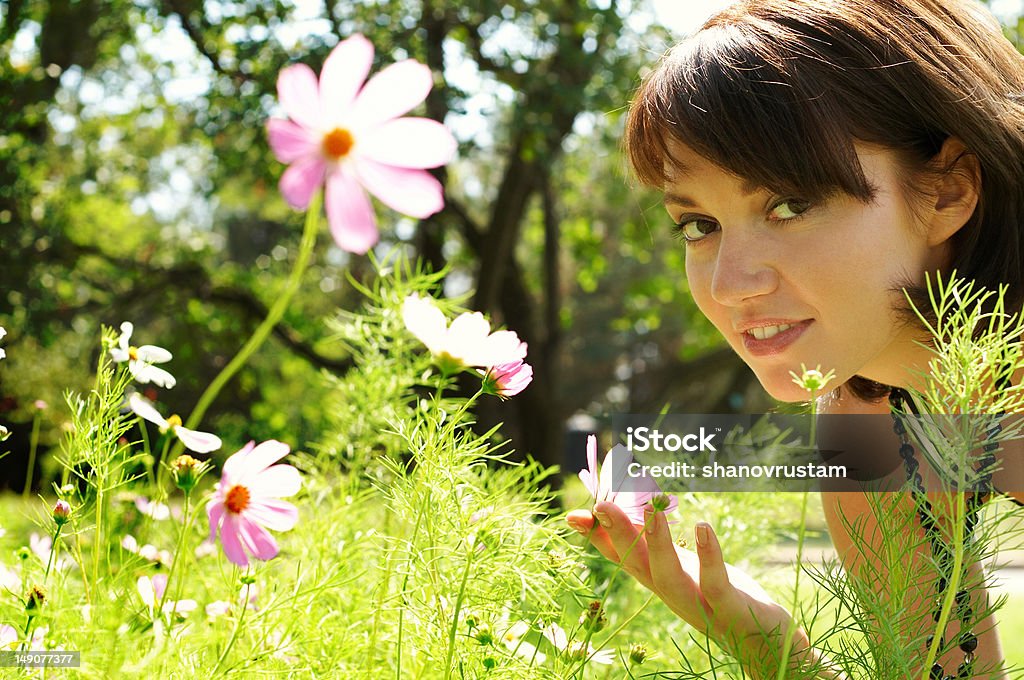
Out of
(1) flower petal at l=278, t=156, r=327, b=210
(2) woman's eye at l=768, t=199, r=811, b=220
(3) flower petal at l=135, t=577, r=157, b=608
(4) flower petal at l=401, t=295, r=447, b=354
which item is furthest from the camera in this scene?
(2) woman's eye at l=768, t=199, r=811, b=220

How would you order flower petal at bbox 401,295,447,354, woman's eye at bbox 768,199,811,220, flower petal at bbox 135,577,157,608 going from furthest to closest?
woman's eye at bbox 768,199,811,220
flower petal at bbox 135,577,157,608
flower petal at bbox 401,295,447,354

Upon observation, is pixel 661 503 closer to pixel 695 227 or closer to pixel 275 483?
pixel 275 483

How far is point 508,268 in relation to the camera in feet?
16.2

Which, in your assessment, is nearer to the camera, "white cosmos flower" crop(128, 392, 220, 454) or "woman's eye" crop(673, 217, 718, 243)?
"white cosmos flower" crop(128, 392, 220, 454)

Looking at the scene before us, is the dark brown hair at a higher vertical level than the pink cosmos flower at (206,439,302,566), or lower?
higher

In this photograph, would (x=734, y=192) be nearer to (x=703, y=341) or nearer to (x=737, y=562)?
(x=737, y=562)

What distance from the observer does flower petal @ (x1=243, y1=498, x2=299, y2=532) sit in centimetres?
45

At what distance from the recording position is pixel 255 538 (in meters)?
0.44

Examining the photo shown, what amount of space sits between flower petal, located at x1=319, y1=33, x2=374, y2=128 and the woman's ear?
651 mm

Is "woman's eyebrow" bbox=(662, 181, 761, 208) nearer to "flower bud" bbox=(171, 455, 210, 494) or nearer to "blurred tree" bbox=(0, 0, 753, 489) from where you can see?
"flower bud" bbox=(171, 455, 210, 494)

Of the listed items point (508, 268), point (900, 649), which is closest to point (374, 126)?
point (900, 649)

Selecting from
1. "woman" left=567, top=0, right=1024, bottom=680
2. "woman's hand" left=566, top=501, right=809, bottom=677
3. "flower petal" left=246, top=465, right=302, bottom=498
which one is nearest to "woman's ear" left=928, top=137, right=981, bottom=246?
"woman" left=567, top=0, right=1024, bottom=680

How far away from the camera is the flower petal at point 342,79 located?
33 cm

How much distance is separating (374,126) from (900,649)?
39 cm
